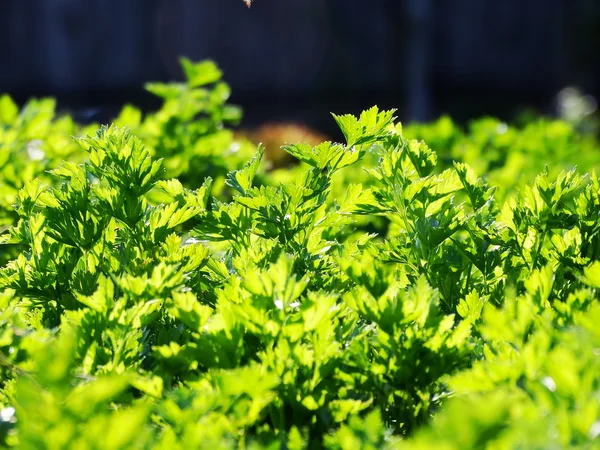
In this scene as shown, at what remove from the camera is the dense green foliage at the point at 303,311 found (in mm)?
943

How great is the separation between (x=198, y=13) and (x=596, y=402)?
45.5ft

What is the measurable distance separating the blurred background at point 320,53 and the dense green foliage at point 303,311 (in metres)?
11.2

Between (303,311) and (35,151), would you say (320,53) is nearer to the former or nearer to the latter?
(35,151)

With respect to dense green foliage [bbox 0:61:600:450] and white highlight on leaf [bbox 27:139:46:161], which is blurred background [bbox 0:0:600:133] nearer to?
white highlight on leaf [bbox 27:139:46:161]

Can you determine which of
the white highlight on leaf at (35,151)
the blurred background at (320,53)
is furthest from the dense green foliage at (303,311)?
the blurred background at (320,53)

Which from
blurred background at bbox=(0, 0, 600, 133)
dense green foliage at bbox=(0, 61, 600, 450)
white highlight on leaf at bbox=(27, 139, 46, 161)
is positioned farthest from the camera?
blurred background at bbox=(0, 0, 600, 133)

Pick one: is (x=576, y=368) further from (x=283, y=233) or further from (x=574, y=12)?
(x=574, y=12)

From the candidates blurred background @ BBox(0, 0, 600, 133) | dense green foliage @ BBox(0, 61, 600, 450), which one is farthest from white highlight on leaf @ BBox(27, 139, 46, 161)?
blurred background @ BBox(0, 0, 600, 133)

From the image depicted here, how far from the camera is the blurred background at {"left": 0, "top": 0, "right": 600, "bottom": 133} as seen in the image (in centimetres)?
1348

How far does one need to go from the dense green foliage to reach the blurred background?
11.2 m

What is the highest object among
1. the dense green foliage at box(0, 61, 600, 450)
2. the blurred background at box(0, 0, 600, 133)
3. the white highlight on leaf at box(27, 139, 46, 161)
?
the blurred background at box(0, 0, 600, 133)

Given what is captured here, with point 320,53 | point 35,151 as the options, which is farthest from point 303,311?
point 320,53

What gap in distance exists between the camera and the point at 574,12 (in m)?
16.2

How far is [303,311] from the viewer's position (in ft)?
4.00
